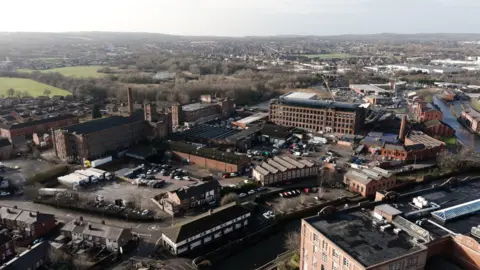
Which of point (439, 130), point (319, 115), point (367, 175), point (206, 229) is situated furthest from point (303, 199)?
point (439, 130)

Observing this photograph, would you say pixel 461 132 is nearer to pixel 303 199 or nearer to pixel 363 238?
pixel 303 199

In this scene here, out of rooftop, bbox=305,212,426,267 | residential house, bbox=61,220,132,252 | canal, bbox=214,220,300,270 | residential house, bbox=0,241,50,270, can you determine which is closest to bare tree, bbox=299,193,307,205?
canal, bbox=214,220,300,270

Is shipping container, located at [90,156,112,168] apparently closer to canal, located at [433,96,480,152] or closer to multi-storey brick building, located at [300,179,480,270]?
multi-storey brick building, located at [300,179,480,270]

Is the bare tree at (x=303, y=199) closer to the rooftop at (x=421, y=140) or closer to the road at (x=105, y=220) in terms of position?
the road at (x=105, y=220)

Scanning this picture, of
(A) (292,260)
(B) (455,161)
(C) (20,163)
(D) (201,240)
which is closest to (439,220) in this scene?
(A) (292,260)

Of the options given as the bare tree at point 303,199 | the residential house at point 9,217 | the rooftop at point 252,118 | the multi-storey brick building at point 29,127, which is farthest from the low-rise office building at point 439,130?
the multi-storey brick building at point 29,127

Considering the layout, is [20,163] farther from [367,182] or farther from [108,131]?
[367,182]
